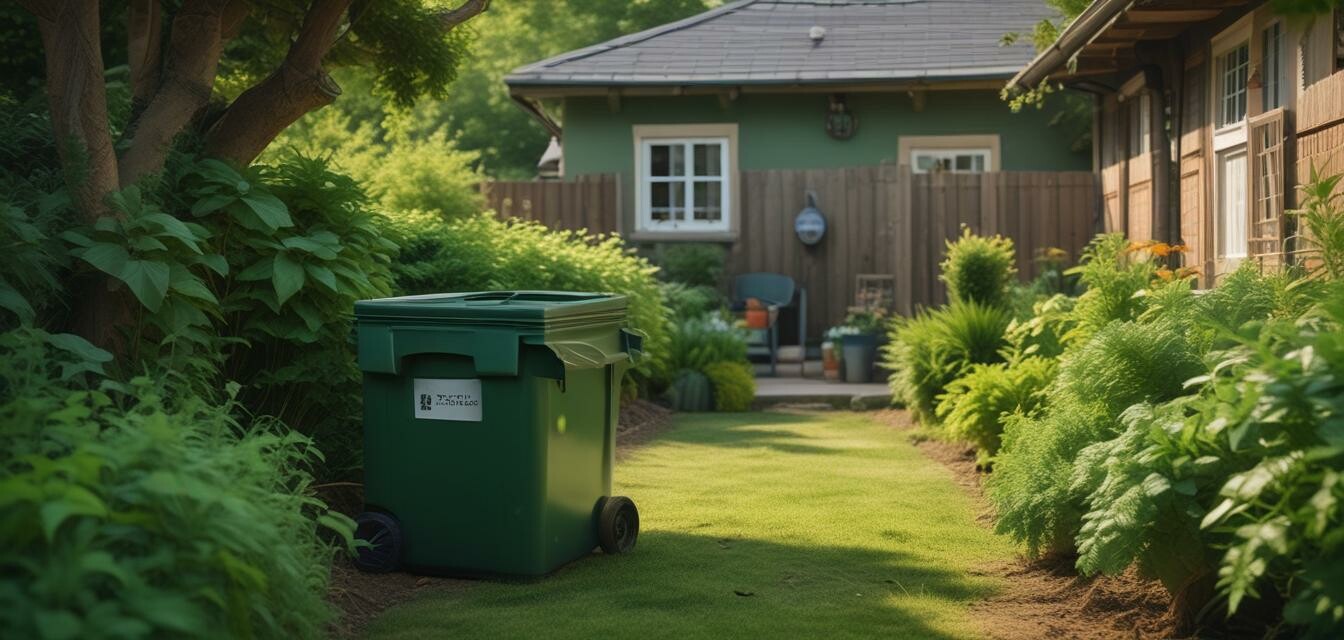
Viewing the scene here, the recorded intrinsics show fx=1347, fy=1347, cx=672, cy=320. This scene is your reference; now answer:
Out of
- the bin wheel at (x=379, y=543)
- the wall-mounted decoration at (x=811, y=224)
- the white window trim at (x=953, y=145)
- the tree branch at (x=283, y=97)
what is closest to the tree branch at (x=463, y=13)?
the tree branch at (x=283, y=97)

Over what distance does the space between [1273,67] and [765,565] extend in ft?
16.3

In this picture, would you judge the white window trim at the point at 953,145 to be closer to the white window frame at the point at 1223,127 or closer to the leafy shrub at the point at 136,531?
the white window frame at the point at 1223,127

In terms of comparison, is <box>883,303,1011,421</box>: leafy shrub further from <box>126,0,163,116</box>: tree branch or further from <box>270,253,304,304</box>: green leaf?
<box>126,0,163,116</box>: tree branch

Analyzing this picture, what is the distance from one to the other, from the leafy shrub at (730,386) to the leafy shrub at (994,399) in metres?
4.06

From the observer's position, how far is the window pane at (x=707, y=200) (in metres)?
16.8

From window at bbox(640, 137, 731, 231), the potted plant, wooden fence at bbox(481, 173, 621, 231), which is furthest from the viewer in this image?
window at bbox(640, 137, 731, 231)

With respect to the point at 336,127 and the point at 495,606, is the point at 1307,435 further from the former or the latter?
the point at 336,127

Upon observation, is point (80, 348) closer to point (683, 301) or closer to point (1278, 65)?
point (1278, 65)

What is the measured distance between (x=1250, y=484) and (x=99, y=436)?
3022 millimetres

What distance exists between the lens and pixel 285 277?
18.3 ft

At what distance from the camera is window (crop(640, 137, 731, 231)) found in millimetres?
16750

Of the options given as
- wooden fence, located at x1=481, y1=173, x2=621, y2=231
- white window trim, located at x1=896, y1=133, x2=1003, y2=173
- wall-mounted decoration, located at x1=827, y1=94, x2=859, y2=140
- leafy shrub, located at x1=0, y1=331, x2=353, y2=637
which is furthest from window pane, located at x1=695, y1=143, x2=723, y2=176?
leafy shrub, located at x1=0, y1=331, x2=353, y2=637

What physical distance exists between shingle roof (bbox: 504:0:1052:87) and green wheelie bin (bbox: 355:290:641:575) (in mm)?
11211

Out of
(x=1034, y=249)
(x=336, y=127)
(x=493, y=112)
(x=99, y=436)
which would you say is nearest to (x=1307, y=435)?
(x=99, y=436)
